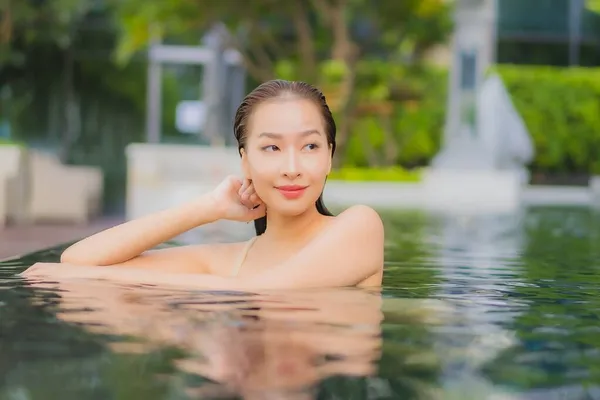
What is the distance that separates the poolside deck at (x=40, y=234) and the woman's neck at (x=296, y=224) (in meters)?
4.29

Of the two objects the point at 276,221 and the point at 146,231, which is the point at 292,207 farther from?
the point at 146,231

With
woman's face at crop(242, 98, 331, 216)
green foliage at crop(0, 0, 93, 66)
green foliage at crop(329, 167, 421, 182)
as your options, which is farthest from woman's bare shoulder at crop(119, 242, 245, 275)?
green foliage at crop(0, 0, 93, 66)

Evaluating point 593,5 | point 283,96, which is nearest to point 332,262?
point 283,96

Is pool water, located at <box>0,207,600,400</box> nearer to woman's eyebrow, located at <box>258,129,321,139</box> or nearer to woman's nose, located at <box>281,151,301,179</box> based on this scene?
woman's nose, located at <box>281,151,301,179</box>

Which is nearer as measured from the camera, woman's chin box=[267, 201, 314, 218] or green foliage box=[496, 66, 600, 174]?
woman's chin box=[267, 201, 314, 218]

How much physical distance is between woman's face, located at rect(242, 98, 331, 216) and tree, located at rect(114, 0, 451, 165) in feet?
47.1

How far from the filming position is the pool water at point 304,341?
1822 mm

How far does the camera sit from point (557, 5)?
24.1m

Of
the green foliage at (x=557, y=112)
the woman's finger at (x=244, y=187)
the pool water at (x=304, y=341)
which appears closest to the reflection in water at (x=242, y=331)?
the pool water at (x=304, y=341)

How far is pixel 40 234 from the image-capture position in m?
10.1

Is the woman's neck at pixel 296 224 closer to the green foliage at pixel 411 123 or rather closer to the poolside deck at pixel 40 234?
the poolside deck at pixel 40 234

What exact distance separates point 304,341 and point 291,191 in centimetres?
100

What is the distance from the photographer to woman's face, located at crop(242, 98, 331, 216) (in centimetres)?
323

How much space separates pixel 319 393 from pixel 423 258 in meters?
4.23
